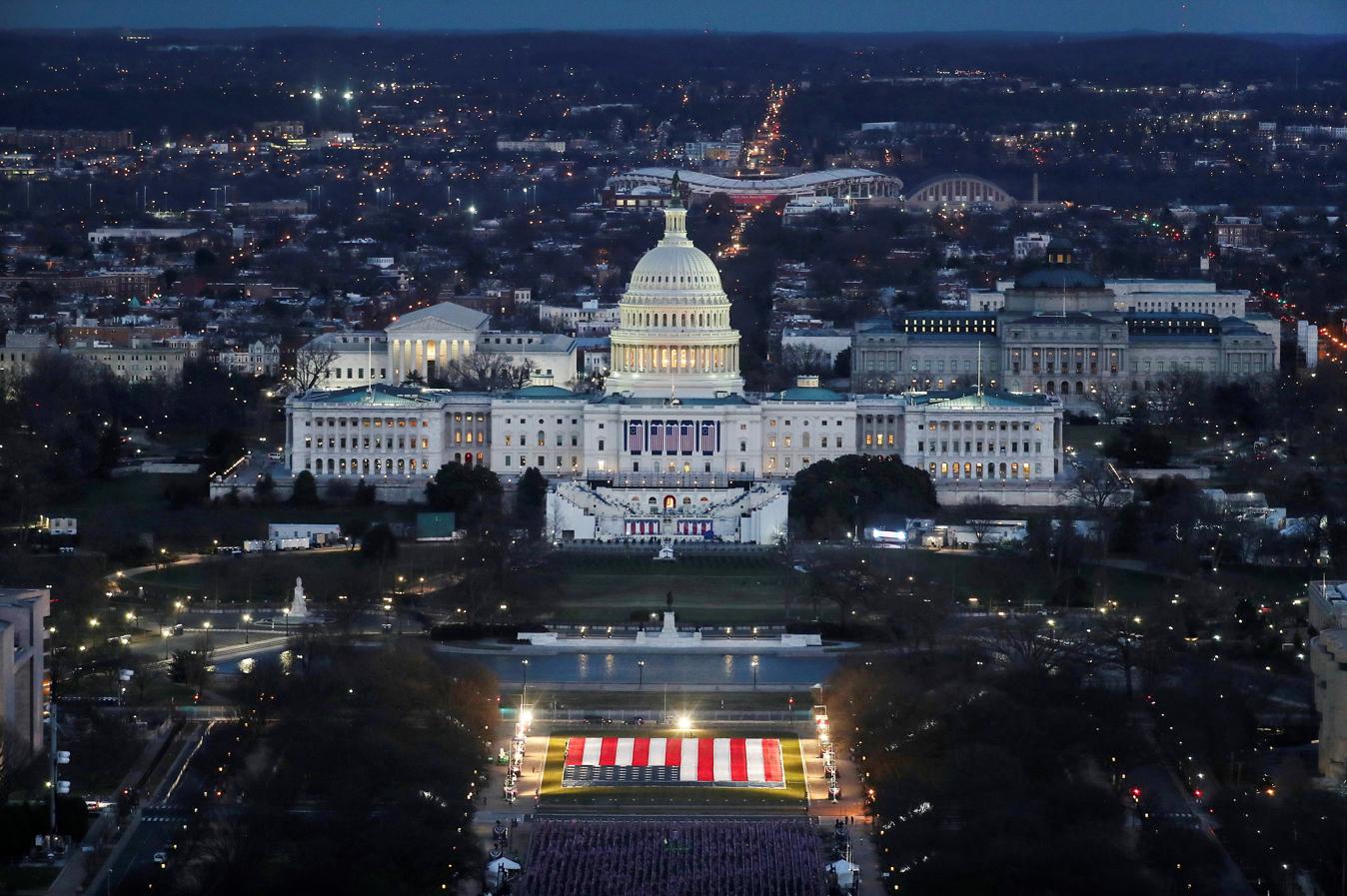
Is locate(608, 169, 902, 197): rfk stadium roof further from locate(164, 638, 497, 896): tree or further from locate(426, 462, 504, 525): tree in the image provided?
locate(164, 638, 497, 896): tree

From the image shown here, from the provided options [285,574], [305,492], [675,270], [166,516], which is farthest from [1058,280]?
[285,574]

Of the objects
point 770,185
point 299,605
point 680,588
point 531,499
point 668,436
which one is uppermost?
point 770,185

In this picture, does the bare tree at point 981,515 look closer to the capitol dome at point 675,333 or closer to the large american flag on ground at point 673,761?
the capitol dome at point 675,333

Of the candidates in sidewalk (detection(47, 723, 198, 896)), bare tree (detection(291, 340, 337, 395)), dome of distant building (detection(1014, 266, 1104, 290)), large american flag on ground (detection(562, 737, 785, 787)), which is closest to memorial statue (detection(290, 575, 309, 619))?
large american flag on ground (detection(562, 737, 785, 787))

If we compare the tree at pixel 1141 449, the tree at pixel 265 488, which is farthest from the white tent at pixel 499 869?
the tree at pixel 1141 449

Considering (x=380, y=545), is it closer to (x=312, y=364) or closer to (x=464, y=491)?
(x=464, y=491)
